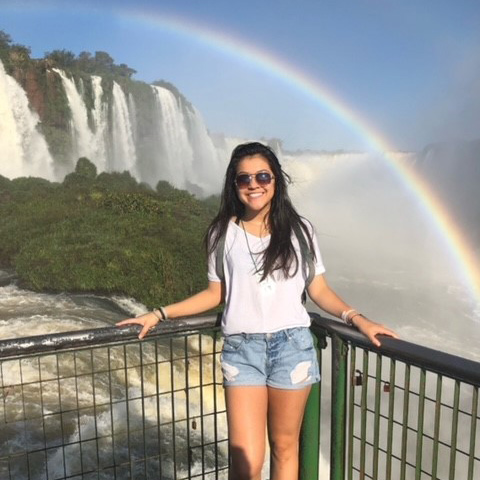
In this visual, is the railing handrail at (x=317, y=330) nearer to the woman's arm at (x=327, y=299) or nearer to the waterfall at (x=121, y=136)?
the woman's arm at (x=327, y=299)

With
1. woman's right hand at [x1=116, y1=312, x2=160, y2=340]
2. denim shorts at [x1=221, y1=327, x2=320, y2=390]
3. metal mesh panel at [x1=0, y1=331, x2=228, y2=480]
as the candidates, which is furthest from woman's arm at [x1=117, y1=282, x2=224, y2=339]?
metal mesh panel at [x1=0, y1=331, x2=228, y2=480]

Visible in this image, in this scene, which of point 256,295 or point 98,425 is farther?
point 98,425

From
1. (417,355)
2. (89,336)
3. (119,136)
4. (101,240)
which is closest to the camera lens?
(417,355)

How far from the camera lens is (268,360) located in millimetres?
2395

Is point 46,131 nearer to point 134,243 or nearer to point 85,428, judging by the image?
point 134,243

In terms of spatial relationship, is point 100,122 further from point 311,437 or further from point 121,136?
point 311,437

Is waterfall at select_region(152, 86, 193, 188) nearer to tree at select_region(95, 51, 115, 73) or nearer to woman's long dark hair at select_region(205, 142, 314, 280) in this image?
tree at select_region(95, 51, 115, 73)

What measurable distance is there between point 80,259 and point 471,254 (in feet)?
112

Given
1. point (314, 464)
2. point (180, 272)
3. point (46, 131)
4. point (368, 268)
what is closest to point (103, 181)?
point (46, 131)

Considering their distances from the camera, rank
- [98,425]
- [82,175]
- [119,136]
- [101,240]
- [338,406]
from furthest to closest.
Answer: [119,136] < [82,175] < [101,240] < [98,425] < [338,406]

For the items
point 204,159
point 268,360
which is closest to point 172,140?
point 204,159

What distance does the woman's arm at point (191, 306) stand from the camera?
8.38 feet

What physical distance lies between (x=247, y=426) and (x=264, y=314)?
1.68 ft

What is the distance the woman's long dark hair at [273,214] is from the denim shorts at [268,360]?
11.7 inches
